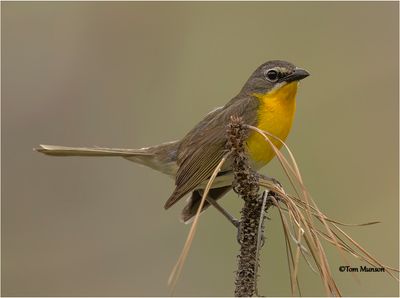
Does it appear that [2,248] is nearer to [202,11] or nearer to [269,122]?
[269,122]

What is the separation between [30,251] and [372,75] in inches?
161

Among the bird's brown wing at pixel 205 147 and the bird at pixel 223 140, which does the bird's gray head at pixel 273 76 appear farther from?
the bird's brown wing at pixel 205 147

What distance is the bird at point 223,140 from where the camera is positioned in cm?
490

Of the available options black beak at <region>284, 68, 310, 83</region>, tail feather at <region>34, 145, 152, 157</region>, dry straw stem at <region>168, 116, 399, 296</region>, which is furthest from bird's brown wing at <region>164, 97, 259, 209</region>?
dry straw stem at <region>168, 116, 399, 296</region>

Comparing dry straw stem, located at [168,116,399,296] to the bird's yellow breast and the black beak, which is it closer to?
the bird's yellow breast

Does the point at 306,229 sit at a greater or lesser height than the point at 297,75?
lesser

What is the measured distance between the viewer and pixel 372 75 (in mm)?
7684

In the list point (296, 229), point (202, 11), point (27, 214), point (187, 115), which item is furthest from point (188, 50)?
point (296, 229)

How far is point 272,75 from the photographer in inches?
223

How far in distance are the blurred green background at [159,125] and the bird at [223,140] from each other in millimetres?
751

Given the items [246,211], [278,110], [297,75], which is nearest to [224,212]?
[278,110]

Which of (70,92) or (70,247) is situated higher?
(70,92)

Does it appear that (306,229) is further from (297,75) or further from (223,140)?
(297,75)

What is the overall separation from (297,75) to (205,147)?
1021 millimetres
